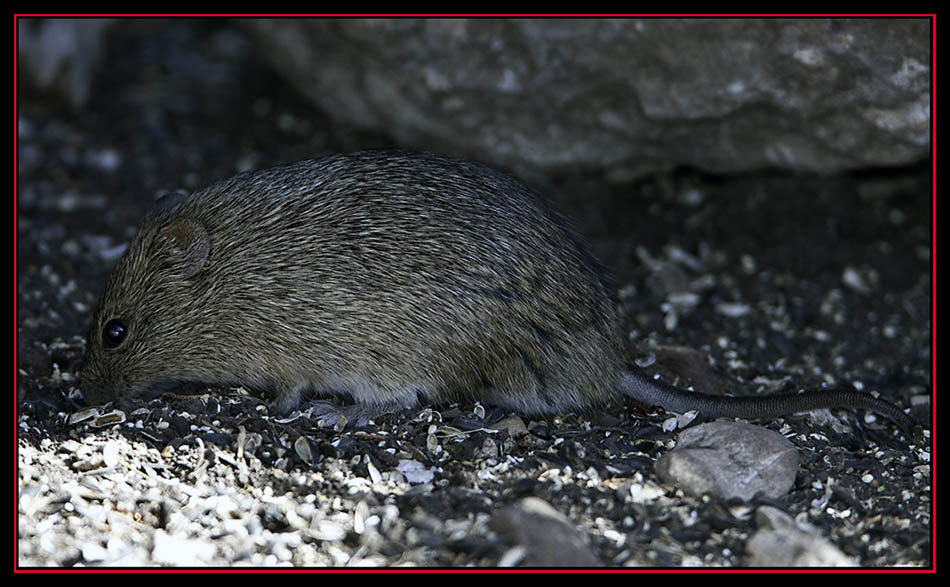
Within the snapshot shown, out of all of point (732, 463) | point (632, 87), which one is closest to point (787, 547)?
point (732, 463)

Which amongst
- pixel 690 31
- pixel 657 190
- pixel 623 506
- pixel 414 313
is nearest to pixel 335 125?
pixel 657 190

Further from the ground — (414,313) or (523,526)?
(414,313)

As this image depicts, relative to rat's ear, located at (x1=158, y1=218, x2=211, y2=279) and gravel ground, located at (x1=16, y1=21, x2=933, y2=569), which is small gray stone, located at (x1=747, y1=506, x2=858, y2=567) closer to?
gravel ground, located at (x1=16, y1=21, x2=933, y2=569)

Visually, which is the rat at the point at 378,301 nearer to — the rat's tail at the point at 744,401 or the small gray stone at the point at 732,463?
the rat's tail at the point at 744,401

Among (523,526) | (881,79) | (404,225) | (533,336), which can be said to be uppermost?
(881,79)

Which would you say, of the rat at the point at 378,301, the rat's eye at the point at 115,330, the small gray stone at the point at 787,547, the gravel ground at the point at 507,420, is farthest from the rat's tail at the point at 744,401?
the rat's eye at the point at 115,330

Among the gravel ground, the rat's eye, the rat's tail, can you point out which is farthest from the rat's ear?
the rat's tail

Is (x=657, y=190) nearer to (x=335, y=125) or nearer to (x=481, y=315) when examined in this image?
(x=335, y=125)

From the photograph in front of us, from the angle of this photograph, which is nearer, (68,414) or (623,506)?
(623,506)

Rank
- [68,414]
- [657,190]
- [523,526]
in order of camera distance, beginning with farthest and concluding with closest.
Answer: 1. [657,190]
2. [68,414]
3. [523,526]
